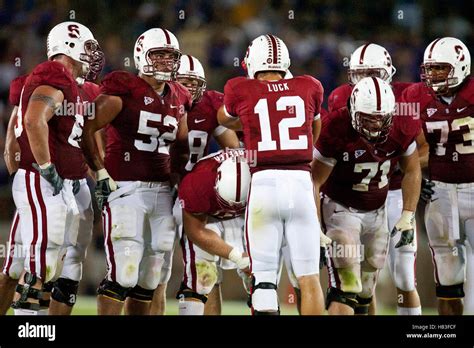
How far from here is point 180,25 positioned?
1042 centimetres

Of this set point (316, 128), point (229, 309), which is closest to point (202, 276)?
point (316, 128)

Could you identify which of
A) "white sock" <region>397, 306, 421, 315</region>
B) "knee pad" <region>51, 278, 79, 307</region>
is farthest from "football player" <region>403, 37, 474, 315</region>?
"knee pad" <region>51, 278, 79, 307</region>

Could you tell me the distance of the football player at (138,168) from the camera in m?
6.12

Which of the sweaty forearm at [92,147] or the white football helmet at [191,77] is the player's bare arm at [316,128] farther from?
the sweaty forearm at [92,147]

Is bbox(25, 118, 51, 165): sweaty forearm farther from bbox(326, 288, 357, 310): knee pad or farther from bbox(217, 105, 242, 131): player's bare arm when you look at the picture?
bbox(326, 288, 357, 310): knee pad

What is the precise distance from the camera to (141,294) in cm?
633

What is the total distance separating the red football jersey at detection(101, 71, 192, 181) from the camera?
6203 mm

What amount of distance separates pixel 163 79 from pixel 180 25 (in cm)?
424

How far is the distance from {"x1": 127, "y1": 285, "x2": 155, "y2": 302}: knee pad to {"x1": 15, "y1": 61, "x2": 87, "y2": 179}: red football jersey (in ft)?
2.58

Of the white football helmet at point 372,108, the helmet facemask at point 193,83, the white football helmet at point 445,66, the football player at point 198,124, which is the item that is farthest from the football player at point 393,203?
the helmet facemask at point 193,83

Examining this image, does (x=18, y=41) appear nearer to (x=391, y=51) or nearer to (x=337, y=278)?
(x=391, y=51)
